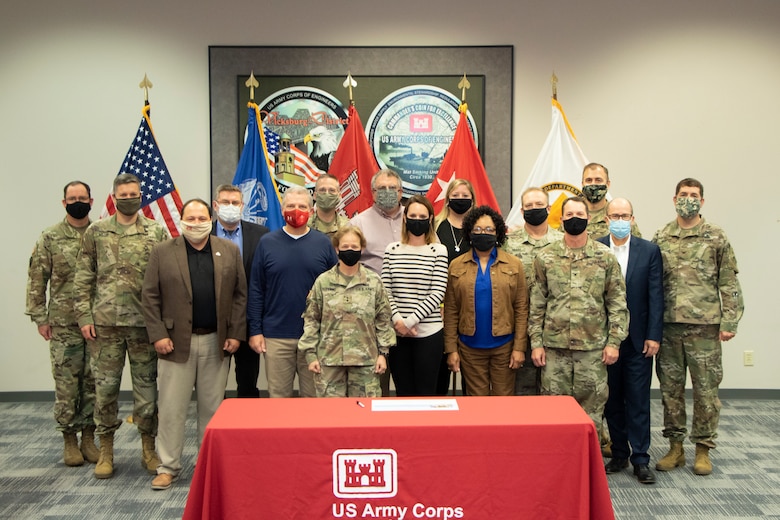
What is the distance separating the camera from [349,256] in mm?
3541

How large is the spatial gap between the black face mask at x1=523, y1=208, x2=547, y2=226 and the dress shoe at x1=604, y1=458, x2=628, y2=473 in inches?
57.8

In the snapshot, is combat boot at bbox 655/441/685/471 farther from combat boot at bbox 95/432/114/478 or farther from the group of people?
combat boot at bbox 95/432/114/478

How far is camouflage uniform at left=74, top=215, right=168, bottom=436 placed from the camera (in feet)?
12.7

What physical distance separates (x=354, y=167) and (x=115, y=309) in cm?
213

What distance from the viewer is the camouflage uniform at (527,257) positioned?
398 cm

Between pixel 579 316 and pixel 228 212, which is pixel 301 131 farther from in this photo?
pixel 579 316

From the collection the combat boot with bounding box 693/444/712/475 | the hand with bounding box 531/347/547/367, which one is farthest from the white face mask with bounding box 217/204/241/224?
the combat boot with bounding box 693/444/712/475

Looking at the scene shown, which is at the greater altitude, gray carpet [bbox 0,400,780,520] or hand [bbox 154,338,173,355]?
hand [bbox 154,338,173,355]

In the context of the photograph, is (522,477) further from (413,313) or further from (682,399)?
(682,399)

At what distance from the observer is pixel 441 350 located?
150 inches

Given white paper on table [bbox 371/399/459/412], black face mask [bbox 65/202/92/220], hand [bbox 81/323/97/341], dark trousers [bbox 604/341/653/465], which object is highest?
black face mask [bbox 65/202/92/220]

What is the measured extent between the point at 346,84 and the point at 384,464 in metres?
3.29

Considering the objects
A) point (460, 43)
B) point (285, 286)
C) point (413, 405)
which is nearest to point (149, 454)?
point (285, 286)

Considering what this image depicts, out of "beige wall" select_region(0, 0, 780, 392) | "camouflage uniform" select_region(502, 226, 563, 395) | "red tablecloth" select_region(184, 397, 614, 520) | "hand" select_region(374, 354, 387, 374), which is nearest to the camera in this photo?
"red tablecloth" select_region(184, 397, 614, 520)
